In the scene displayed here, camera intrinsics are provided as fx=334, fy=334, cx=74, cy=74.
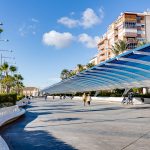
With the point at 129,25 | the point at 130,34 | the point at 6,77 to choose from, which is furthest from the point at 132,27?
the point at 6,77

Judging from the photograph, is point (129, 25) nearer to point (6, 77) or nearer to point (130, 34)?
point (130, 34)

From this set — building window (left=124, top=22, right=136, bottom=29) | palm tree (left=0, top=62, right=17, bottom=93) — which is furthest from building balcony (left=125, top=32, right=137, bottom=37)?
palm tree (left=0, top=62, right=17, bottom=93)

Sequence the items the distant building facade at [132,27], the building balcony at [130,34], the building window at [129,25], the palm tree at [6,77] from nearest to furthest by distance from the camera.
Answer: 1. the palm tree at [6,77]
2. the building balcony at [130,34]
3. the distant building facade at [132,27]
4. the building window at [129,25]

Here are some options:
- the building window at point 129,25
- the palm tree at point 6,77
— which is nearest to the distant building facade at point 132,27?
the building window at point 129,25

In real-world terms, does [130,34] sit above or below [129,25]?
below

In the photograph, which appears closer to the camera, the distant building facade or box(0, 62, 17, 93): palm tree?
box(0, 62, 17, 93): palm tree

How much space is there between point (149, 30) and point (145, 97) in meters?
43.3

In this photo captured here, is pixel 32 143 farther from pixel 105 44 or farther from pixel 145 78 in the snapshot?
pixel 105 44

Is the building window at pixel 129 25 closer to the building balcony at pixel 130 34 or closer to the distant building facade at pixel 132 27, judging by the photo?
the distant building facade at pixel 132 27

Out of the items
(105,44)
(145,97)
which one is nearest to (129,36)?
(105,44)

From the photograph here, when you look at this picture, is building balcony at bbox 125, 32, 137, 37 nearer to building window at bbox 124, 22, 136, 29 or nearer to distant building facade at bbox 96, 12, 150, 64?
distant building facade at bbox 96, 12, 150, 64

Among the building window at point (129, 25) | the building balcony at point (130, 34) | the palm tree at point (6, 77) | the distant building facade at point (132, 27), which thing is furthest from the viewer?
the building window at point (129, 25)

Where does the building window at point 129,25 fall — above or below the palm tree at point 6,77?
above

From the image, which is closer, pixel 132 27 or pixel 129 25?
pixel 132 27
